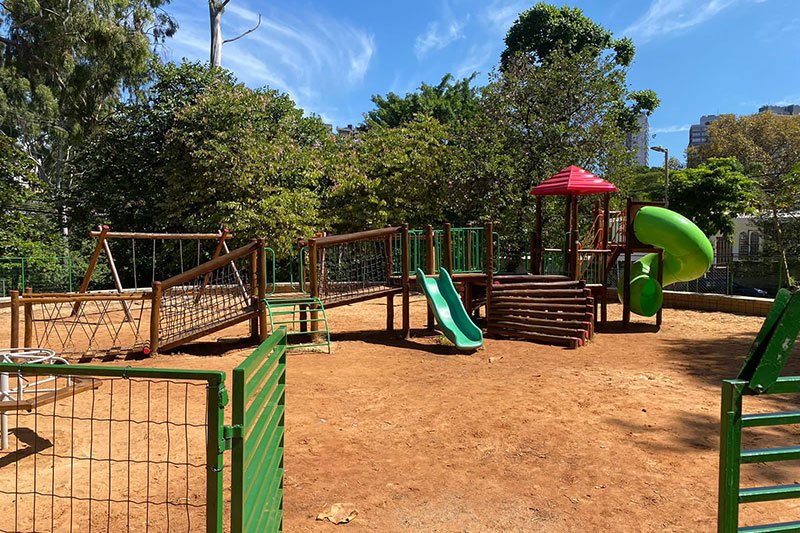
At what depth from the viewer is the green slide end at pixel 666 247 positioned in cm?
1081

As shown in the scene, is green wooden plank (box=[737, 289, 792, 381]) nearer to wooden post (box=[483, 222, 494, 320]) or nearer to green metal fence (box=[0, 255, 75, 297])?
wooden post (box=[483, 222, 494, 320])

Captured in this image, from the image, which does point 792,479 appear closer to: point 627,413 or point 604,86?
point 627,413

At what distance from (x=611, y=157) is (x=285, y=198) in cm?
1070

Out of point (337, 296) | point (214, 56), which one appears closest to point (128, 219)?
point (214, 56)

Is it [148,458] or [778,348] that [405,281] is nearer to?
[148,458]

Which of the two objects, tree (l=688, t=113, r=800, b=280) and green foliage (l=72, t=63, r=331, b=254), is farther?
tree (l=688, t=113, r=800, b=280)

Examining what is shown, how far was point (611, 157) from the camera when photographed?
59.1 ft

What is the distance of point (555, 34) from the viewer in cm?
3028

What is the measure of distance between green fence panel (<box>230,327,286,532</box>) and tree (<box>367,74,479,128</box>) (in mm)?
28016

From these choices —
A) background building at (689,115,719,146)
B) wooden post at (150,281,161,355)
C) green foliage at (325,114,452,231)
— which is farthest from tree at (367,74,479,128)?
background building at (689,115,719,146)

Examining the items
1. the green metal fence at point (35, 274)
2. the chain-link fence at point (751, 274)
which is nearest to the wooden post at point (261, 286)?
the green metal fence at point (35, 274)

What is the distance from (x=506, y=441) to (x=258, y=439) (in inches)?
114

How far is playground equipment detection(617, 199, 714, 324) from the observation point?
10.8m

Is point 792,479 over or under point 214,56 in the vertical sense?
under
